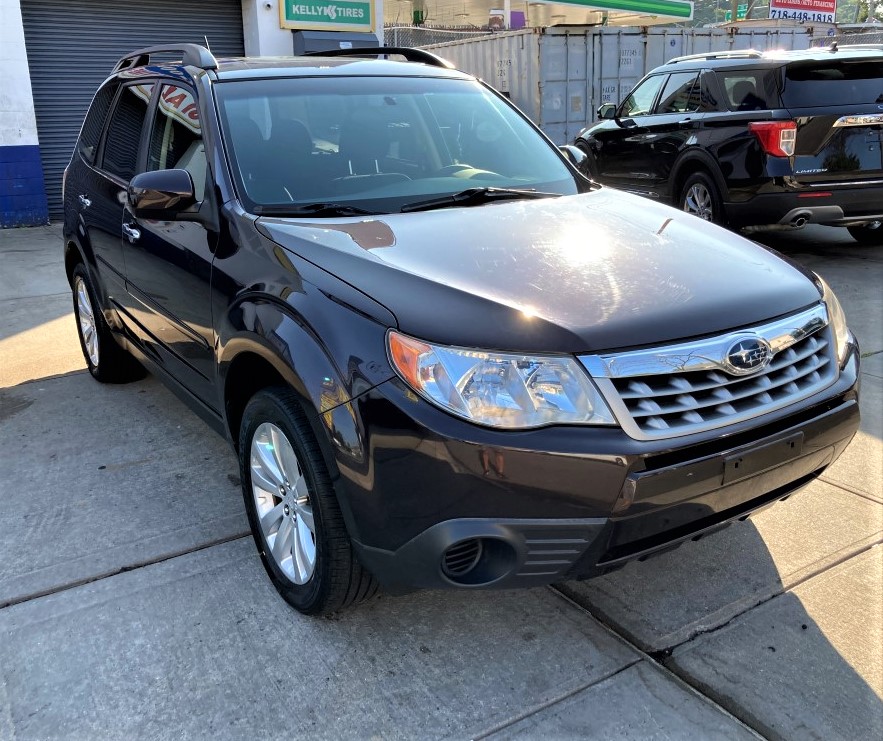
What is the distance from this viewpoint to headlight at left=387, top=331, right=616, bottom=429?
6.79 feet

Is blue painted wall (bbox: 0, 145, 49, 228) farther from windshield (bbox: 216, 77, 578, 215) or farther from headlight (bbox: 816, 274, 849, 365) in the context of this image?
headlight (bbox: 816, 274, 849, 365)

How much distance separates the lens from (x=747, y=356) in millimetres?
2262

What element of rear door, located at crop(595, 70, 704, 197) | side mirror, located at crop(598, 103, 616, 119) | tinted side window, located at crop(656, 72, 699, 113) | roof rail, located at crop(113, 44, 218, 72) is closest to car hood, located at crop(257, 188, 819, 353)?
roof rail, located at crop(113, 44, 218, 72)

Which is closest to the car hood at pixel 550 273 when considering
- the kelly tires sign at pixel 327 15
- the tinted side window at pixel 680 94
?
the tinted side window at pixel 680 94

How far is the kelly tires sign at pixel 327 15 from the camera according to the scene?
1355cm

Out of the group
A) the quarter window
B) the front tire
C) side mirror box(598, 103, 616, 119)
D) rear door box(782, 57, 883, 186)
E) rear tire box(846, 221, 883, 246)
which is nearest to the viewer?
the front tire

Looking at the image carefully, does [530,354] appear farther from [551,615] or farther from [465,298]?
[551,615]

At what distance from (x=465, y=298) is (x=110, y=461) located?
2468mm

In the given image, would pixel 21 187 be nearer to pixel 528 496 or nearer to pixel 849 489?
pixel 849 489

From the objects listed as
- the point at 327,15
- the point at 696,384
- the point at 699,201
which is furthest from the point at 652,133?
the point at 327,15

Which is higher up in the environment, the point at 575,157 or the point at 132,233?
the point at 575,157

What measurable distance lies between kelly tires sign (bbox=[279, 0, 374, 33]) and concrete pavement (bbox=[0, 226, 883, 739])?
1164 centimetres

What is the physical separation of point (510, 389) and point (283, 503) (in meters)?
1.02

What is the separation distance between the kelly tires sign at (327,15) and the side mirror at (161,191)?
38.0 ft
